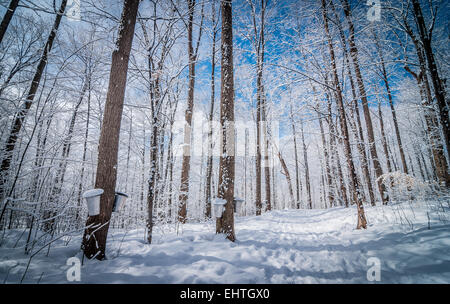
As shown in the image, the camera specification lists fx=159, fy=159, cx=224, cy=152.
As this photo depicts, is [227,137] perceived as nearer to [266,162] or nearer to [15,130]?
[15,130]

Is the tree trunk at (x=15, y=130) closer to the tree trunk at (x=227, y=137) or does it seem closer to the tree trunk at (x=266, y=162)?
the tree trunk at (x=227, y=137)

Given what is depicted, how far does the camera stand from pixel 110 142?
2.74 metres

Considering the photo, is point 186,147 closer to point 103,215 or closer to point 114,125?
point 114,125

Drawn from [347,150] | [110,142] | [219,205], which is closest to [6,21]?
[110,142]

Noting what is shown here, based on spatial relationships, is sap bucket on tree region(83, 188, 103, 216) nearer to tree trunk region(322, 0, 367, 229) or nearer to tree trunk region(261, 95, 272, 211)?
tree trunk region(322, 0, 367, 229)

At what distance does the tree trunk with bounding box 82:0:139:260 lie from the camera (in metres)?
2.37

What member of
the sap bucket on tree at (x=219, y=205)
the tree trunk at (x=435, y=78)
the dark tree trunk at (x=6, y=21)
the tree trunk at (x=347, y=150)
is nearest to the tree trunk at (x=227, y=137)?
the sap bucket on tree at (x=219, y=205)

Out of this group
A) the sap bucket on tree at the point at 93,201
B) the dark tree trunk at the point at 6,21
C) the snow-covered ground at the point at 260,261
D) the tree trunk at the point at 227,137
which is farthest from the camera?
the tree trunk at the point at 227,137

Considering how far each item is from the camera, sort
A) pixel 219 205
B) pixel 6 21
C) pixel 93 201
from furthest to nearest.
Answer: pixel 219 205 → pixel 6 21 → pixel 93 201

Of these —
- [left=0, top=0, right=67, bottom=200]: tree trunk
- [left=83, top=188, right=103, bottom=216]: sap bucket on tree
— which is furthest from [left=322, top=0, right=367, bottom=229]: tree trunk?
[left=0, top=0, right=67, bottom=200]: tree trunk

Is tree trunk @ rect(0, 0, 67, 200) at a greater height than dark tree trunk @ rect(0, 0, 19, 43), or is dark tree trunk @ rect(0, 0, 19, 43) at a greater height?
dark tree trunk @ rect(0, 0, 19, 43)

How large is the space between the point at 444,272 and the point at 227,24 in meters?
5.73

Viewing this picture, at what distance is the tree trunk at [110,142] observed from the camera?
2.37m
